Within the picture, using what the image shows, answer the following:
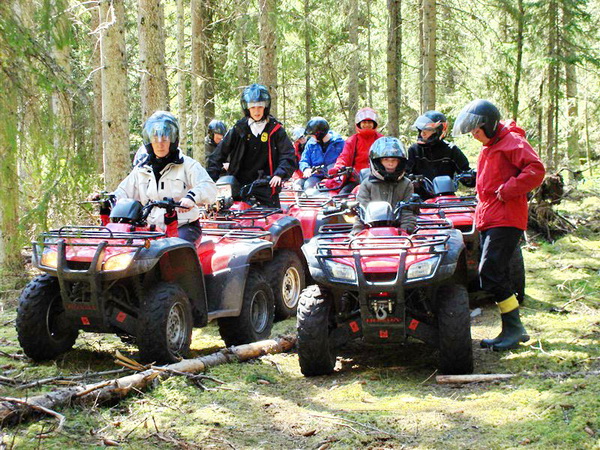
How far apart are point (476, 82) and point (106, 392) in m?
20.8

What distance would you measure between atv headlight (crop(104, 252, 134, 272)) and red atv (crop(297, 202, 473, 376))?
4.89 feet

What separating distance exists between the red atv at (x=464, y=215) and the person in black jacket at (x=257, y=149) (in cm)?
178

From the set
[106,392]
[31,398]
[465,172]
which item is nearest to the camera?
[31,398]

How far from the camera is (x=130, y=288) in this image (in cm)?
634

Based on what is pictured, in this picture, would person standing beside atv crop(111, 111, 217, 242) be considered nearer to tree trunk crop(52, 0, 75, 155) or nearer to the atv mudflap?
the atv mudflap

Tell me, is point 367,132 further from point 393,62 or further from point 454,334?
point 454,334

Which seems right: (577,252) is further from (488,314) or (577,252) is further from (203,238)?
(203,238)

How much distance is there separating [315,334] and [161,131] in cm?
249

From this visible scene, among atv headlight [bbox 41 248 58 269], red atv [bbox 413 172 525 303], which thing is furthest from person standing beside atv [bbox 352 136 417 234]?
atv headlight [bbox 41 248 58 269]

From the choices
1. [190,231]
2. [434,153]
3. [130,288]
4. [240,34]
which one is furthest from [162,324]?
[240,34]

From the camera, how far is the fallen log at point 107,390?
176 inches

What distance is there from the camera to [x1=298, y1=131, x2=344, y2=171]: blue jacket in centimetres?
1327

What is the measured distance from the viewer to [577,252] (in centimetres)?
1174

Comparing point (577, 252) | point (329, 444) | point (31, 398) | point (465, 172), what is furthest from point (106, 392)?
point (577, 252)
